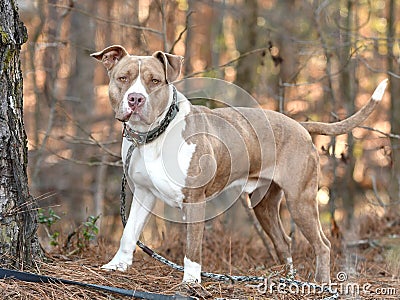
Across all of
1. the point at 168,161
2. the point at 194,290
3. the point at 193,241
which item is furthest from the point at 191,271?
the point at 168,161

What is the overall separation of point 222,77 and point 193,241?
5.76 metres

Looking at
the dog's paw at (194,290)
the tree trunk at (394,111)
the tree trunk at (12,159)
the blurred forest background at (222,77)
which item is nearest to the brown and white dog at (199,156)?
the dog's paw at (194,290)

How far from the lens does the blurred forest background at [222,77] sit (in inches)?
356

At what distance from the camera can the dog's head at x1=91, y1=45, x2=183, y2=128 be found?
423cm

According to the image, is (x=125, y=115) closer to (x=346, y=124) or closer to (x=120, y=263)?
(x=120, y=263)

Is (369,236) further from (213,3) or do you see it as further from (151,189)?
(213,3)

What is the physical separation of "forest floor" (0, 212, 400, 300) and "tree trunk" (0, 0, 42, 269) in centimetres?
23

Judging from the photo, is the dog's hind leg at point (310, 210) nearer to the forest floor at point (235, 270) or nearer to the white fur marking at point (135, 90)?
the forest floor at point (235, 270)

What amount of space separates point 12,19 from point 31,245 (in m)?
1.49

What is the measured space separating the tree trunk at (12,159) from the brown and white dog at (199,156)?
0.65 meters

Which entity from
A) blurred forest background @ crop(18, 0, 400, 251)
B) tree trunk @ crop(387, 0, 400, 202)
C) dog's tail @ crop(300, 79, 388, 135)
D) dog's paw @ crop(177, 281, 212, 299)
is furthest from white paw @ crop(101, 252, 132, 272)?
tree trunk @ crop(387, 0, 400, 202)

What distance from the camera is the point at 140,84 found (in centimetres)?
432

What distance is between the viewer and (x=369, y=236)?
303 inches

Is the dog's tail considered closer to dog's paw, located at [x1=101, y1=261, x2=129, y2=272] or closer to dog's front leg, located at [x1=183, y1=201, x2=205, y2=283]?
dog's front leg, located at [x1=183, y1=201, x2=205, y2=283]
